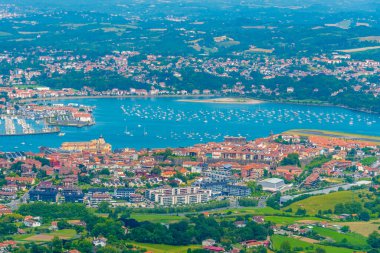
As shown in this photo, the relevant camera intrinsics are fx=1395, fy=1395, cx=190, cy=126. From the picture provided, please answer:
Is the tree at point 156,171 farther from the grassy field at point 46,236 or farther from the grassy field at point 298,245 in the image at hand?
the grassy field at point 298,245

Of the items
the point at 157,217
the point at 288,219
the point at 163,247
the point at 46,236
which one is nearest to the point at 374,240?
the point at 288,219

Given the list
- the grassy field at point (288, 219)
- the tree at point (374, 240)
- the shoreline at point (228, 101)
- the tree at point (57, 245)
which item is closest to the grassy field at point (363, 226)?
the tree at point (374, 240)

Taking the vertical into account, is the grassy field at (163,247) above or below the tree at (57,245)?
below

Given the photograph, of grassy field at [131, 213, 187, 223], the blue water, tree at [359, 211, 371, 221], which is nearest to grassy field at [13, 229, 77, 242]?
grassy field at [131, 213, 187, 223]

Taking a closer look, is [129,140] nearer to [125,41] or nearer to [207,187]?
[207,187]

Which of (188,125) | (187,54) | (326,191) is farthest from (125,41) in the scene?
(326,191)

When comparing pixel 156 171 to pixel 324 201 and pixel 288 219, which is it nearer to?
pixel 324 201
